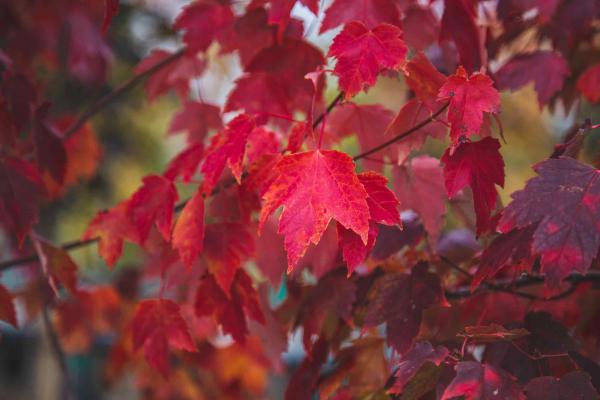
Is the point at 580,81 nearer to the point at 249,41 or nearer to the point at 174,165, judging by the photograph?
the point at 249,41

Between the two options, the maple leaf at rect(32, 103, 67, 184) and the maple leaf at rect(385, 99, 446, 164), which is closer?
the maple leaf at rect(385, 99, 446, 164)

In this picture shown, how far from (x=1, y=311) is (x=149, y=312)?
0.21 metres

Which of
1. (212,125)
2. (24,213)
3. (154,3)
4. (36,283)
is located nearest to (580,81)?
(212,125)

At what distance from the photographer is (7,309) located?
3.27 feet

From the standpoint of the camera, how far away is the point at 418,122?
3.10 ft

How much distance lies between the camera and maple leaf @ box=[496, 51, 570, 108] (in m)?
1.21

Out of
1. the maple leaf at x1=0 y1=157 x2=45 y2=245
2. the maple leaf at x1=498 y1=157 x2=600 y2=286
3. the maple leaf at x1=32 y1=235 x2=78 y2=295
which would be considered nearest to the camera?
the maple leaf at x1=498 y1=157 x2=600 y2=286

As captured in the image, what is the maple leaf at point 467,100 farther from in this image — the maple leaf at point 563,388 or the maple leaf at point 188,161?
the maple leaf at point 188,161

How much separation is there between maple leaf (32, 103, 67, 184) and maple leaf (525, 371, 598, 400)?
0.82 meters

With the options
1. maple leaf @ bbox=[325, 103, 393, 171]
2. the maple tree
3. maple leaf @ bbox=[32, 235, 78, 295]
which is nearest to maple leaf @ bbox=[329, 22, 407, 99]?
the maple tree

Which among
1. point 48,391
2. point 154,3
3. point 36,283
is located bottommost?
point 48,391

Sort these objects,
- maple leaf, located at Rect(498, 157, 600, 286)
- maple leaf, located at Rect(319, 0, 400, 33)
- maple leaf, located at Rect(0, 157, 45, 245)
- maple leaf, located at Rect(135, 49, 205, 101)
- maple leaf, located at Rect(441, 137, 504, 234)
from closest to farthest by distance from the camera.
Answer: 1. maple leaf, located at Rect(498, 157, 600, 286)
2. maple leaf, located at Rect(441, 137, 504, 234)
3. maple leaf, located at Rect(319, 0, 400, 33)
4. maple leaf, located at Rect(0, 157, 45, 245)
5. maple leaf, located at Rect(135, 49, 205, 101)

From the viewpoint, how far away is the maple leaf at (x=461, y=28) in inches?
39.5

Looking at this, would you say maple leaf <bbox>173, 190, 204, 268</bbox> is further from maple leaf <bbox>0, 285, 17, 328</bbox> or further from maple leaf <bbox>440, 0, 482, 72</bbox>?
maple leaf <bbox>440, 0, 482, 72</bbox>
